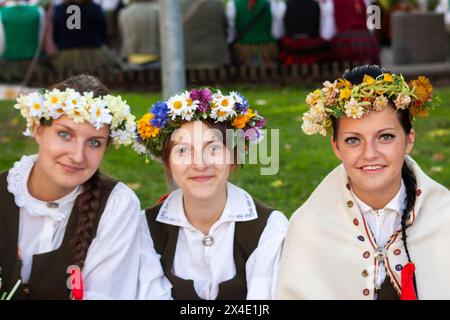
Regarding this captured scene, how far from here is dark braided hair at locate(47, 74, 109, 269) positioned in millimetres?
4070

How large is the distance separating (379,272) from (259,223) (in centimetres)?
67

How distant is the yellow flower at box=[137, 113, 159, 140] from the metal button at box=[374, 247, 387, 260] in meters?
1.27

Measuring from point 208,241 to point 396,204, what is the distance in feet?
3.21

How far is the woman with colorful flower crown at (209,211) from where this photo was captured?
160 inches

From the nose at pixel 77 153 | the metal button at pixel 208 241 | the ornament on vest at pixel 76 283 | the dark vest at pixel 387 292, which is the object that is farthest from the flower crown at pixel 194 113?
the dark vest at pixel 387 292

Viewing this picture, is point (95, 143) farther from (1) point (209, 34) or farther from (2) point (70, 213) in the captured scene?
(1) point (209, 34)

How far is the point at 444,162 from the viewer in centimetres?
718

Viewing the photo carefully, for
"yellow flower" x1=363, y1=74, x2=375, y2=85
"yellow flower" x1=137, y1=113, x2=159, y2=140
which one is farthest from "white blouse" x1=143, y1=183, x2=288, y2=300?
"yellow flower" x1=363, y1=74, x2=375, y2=85

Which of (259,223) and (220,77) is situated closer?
(259,223)

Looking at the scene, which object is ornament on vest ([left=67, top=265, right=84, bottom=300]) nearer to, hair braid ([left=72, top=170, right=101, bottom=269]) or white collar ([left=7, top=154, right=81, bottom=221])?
hair braid ([left=72, top=170, right=101, bottom=269])
